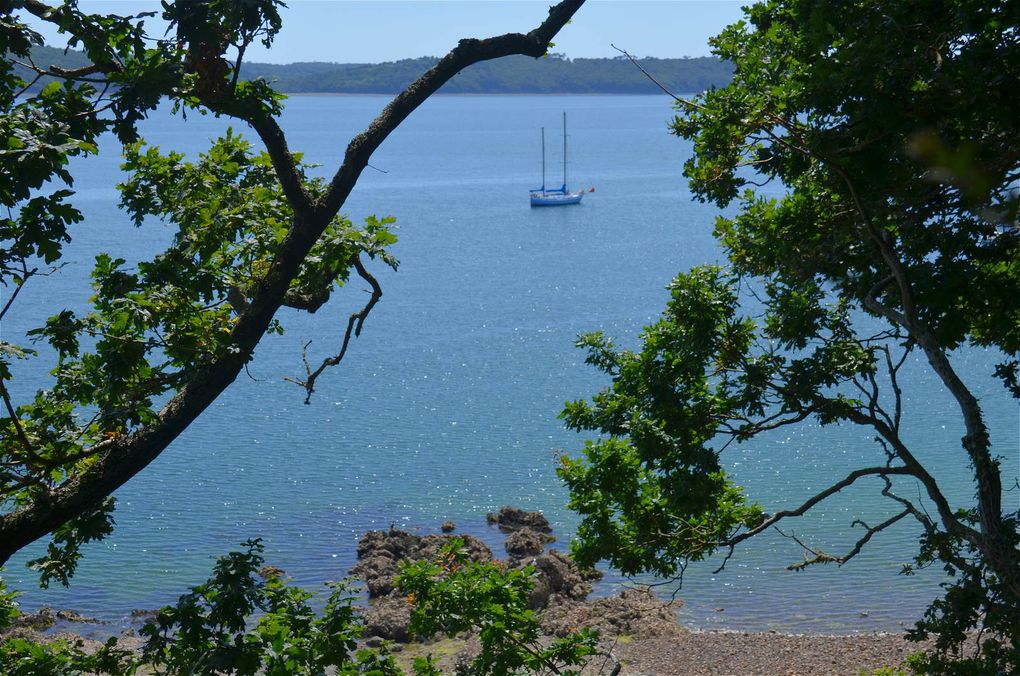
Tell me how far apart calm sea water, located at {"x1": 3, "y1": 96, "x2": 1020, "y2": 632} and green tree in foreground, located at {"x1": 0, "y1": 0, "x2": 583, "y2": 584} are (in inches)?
494

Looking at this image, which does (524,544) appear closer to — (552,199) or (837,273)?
(837,273)

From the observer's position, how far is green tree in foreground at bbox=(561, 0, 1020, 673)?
738 cm

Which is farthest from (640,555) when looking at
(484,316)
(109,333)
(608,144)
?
(608,144)

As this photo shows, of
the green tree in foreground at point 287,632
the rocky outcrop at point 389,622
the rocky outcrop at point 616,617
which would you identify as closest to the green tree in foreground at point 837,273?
the green tree in foreground at point 287,632

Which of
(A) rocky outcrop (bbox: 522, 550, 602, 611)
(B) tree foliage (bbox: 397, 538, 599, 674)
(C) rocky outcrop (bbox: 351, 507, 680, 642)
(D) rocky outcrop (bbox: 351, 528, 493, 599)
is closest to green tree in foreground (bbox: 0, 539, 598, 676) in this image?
(B) tree foliage (bbox: 397, 538, 599, 674)

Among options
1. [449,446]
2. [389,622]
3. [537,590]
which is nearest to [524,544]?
[537,590]

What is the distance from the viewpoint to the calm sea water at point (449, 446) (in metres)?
19.6

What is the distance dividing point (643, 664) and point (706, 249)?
34.9 meters

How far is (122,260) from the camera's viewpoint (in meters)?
7.15

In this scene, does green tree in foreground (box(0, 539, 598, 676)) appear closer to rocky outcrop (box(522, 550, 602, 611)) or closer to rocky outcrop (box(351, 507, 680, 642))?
rocky outcrop (box(351, 507, 680, 642))

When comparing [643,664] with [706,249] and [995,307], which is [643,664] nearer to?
[995,307]

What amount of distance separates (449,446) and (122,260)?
64.6ft

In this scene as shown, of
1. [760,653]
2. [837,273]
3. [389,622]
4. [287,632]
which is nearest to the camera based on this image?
[287,632]

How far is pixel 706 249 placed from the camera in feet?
161
